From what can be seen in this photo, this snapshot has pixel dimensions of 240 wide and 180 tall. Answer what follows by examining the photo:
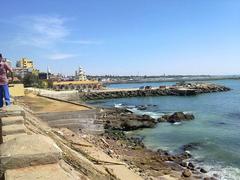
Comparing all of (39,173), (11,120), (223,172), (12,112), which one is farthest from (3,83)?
(223,172)

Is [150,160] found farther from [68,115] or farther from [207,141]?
[207,141]

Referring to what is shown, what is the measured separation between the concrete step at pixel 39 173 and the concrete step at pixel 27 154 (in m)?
0.04

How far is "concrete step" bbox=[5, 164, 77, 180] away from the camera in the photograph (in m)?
2.65

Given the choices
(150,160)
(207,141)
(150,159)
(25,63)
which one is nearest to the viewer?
(150,160)

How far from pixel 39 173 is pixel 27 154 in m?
0.22

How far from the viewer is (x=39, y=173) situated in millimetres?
2787

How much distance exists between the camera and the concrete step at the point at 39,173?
2650 mm

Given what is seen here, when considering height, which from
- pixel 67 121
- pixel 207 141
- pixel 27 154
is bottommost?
pixel 207 141

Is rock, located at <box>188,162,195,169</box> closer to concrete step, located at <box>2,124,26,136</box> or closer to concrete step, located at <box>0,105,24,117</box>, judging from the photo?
concrete step, located at <box>0,105,24,117</box>

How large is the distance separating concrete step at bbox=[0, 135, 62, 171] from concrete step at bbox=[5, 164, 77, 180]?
0.14 feet

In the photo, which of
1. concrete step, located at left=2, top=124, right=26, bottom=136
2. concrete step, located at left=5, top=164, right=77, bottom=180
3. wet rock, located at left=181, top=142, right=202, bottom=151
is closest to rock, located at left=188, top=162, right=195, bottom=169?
wet rock, located at left=181, top=142, right=202, bottom=151

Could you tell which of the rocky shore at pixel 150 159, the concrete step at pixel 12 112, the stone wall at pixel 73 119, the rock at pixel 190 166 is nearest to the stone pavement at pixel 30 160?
the concrete step at pixel 12 112

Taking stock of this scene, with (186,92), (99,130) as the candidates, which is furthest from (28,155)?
(186,92)

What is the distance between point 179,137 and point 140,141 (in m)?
3.80
